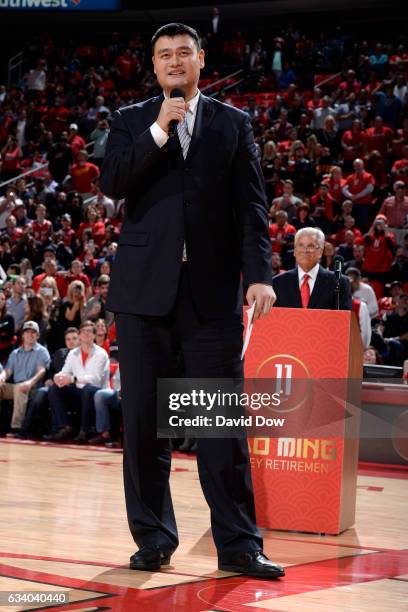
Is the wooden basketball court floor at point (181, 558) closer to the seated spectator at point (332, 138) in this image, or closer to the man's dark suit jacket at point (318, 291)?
the man's dark suit jacket at point (318, 291)

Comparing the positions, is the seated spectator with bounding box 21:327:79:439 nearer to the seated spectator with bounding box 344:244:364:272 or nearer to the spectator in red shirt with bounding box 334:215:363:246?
the seated spectator with bounding box 344:244:364:272

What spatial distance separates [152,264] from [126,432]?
0.58 metres

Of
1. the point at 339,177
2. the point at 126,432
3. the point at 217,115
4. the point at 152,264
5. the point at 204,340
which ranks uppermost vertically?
the point at 339,177

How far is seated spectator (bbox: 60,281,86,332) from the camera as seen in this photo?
10805 millimetres

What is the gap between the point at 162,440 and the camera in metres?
3.54

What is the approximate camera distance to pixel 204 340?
344cm

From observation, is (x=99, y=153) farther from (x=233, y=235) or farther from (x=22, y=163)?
(x=233, y=235)

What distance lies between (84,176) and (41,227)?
166 cm

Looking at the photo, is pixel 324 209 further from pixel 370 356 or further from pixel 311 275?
pixel 311 275

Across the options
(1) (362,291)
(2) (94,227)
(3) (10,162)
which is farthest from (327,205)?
(3) (10,162)

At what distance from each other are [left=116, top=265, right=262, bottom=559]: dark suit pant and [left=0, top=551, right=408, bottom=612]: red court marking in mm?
188

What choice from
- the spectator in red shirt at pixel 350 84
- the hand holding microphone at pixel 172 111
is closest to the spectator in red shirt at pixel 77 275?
the spectator in red shirt at pixel 350 84

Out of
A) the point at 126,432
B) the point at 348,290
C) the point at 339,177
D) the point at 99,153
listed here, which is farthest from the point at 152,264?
the point at 99,153

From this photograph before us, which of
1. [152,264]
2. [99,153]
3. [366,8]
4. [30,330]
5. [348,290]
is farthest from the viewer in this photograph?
[366,8]
